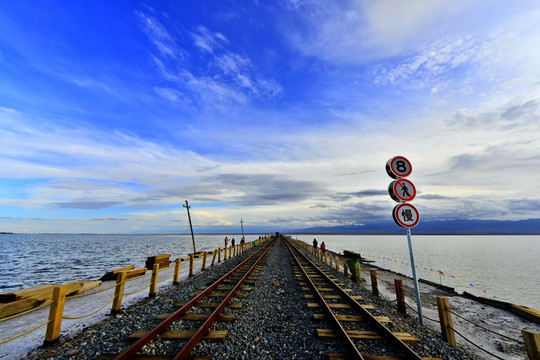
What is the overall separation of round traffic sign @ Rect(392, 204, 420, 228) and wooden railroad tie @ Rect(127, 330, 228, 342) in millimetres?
5061

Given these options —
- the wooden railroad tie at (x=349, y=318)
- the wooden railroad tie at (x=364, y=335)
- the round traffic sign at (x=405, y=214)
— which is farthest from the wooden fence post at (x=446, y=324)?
the round traffic sign at (x=405, y=214)

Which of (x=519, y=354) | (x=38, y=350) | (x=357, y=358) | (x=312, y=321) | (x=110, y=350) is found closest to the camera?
(x=357, y=358)

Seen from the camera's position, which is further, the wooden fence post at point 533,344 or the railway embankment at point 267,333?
the railway embankment at point 267,333

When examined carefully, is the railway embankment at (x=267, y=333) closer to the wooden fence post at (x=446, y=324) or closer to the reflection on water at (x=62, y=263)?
the wooden fence post at (x=446, y=324)

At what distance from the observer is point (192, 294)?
848 centimetres

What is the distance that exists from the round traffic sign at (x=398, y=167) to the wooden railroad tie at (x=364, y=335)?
3.83 meters

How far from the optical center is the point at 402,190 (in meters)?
6.36

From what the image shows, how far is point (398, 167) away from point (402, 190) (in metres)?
0.67

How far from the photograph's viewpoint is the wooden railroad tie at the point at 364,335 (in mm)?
4996

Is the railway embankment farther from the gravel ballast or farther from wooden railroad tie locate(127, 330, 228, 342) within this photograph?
wooden railroad tie locate(127, 330, 228, 342)

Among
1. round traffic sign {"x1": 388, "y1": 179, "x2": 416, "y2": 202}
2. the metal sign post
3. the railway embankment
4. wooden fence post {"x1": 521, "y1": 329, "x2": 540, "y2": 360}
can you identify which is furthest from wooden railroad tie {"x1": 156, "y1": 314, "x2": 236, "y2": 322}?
wooden fence post {"x1": 521, "y1": 329, "x2": 540, "y2": 360}

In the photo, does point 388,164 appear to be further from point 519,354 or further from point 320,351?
point 519,354

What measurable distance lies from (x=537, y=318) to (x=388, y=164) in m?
9.65

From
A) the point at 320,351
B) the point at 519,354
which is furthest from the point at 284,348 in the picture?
the point at 519,354
